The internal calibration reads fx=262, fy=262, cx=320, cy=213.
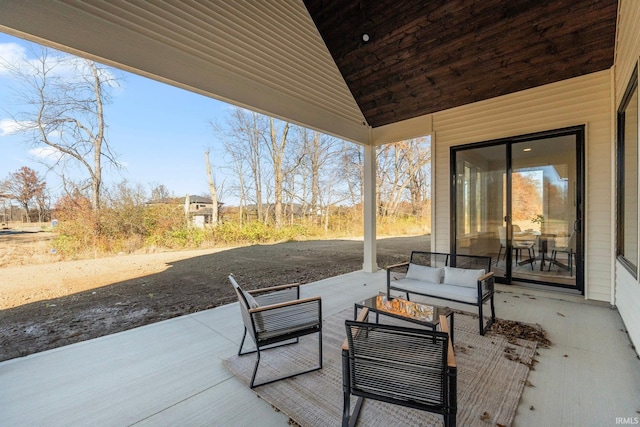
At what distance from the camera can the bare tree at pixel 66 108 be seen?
5.09m

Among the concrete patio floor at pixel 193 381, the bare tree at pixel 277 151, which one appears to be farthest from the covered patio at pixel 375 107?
the bare tree at pixel 277 151

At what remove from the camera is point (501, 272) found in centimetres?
446

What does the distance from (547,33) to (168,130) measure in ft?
29.7

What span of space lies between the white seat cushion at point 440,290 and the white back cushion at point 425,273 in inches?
3.4

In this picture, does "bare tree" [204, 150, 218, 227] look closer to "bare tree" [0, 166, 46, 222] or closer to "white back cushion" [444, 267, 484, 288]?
"bare tree" [0, 166, 46, 222]

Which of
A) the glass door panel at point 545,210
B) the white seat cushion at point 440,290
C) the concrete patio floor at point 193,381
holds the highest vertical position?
the glass door panel at point 545,210

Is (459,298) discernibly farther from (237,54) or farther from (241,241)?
(241,241)

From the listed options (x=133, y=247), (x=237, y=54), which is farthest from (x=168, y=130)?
(x=237, y=54)

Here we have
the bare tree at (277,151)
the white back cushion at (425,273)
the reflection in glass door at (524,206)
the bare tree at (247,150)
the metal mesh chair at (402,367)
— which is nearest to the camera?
the metal mesh chair at (402,367)

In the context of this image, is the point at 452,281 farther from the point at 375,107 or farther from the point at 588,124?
the point at 375,107

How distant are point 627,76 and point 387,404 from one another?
12.9 ft

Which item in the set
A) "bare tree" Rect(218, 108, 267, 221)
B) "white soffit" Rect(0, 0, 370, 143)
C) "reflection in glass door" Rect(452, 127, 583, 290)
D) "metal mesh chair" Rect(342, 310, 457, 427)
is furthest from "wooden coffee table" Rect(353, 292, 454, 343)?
"bare tree" Rect(218, 108, 267, 221)

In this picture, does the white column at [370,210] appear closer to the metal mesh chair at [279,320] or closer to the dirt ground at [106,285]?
the dirt ground at [106,285]

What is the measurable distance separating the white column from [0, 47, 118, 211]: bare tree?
6.03m
